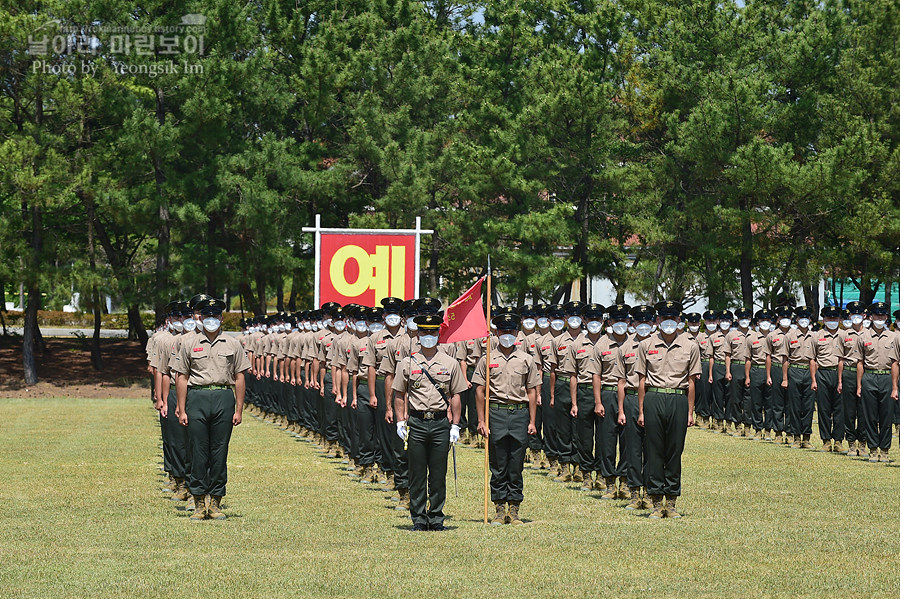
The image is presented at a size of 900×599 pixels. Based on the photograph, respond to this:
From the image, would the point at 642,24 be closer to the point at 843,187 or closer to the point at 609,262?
the point at 609,262

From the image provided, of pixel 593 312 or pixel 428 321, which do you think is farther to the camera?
pixel 593 312

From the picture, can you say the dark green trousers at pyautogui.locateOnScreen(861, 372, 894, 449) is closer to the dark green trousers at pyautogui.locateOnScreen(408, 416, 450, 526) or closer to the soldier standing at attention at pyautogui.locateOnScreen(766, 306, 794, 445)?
the soldier standing at attention at pyautogui.locateOnScreen(766, 306, 794, 445)

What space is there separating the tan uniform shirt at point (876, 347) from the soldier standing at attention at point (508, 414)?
7935 mm

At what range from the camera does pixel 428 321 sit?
1157cm

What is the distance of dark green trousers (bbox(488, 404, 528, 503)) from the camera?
40.1ft

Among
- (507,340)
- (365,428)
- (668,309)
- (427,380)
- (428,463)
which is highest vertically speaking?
(668,309)

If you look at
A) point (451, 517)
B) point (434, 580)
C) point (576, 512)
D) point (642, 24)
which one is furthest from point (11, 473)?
point (642, 24)

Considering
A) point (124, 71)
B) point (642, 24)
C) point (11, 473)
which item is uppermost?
point (642, 24)

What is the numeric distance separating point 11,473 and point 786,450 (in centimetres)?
1218

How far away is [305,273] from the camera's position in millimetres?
42250

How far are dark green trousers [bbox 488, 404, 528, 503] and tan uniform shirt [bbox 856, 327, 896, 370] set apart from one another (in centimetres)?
821

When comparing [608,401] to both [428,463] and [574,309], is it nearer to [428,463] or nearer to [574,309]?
[574,309]

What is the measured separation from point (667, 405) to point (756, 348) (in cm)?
1058

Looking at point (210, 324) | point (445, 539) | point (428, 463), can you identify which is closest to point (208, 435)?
point (210, 324)
